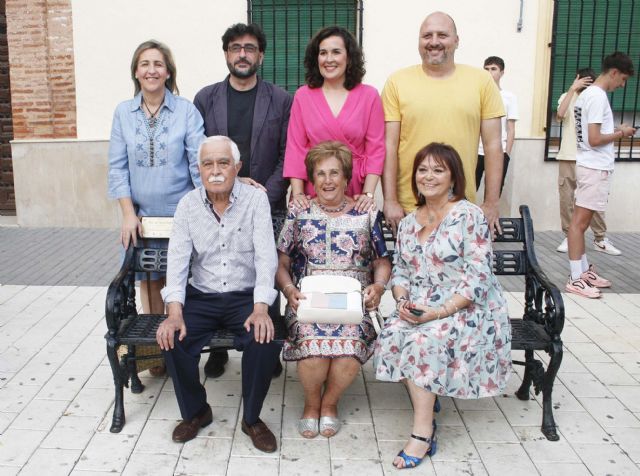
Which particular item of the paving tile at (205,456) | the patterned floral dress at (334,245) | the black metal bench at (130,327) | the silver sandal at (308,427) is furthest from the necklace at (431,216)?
the paving tile at (205,456)

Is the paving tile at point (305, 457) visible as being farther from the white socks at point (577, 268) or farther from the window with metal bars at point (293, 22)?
the window with metal bars at point (293, 22)

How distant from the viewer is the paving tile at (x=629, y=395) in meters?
3.90

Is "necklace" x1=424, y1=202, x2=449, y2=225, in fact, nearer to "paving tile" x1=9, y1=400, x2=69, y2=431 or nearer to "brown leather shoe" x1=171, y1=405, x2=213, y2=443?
"brown leather shoe" x1=171, y1=405, x2=213, y2=443

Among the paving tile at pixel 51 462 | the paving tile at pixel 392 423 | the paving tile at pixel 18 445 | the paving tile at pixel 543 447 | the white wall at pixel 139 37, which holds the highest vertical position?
the white wall at pixel 139 37

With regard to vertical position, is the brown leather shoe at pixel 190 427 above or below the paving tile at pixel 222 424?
above

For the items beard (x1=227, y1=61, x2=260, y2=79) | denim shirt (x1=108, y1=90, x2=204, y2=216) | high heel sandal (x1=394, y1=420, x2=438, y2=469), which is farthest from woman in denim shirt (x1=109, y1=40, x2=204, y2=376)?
high heel sandal (x1=394, y1=420, x2=438, y2=469)

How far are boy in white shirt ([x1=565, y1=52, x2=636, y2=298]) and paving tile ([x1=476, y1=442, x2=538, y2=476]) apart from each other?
3058mm

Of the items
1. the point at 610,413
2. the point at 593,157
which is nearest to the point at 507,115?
the point at 593,157

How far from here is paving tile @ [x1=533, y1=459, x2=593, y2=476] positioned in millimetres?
3180

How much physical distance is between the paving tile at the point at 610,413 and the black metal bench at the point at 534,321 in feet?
1.13

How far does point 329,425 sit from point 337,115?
1715mm

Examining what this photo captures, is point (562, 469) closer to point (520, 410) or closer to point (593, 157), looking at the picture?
point (520, 410)

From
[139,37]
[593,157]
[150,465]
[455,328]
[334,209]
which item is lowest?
[150,465]

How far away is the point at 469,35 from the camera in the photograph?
8.64 metres
